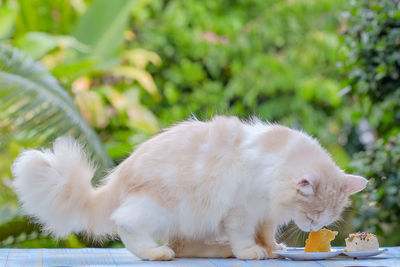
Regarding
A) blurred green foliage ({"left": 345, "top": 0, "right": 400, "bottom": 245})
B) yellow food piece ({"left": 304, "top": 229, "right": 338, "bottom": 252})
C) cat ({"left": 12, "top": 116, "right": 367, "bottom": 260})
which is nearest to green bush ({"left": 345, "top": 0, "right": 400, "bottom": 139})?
blurred green foliage ({"left": 345, "top": 0, "right": 400, "bottom": 245})

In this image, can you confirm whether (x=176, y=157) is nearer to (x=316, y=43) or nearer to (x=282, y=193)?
(x=282, y=193)

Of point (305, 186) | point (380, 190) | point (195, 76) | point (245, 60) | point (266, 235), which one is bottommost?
point (266, 235)

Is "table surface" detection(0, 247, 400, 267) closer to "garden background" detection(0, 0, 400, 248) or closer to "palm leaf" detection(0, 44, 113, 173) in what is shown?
"garden background" detection(0, 0, 400, 248)

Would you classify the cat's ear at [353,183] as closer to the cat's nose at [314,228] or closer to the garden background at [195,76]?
the cat's nose at [314,228]

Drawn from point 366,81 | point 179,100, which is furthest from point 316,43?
point 366,81

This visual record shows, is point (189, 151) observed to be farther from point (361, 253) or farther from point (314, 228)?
point (361, 253)

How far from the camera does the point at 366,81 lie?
3.28 metres

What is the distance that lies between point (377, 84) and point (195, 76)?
3902 millimetres

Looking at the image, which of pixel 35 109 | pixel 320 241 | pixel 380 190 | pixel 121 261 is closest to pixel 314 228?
pixel 320 241

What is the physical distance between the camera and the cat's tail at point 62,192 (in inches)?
80.9

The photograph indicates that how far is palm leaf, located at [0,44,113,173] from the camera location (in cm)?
346

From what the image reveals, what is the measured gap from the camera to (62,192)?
2084 mm

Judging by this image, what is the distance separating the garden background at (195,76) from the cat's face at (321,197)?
1.15 metres

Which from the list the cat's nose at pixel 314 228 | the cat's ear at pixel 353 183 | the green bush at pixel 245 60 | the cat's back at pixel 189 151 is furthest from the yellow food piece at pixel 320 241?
the green bush at pixel 245 60
